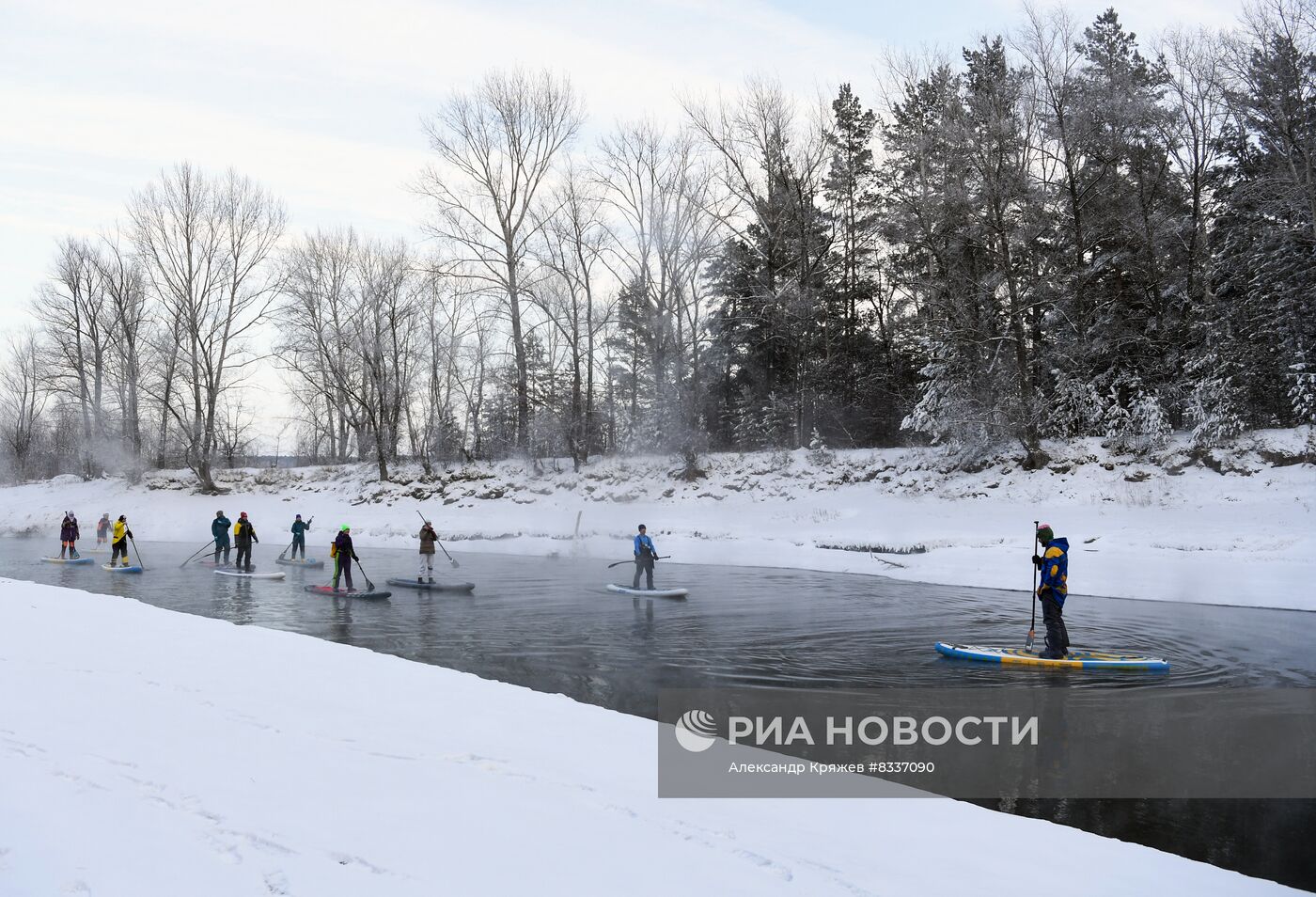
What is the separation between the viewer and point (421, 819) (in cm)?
510

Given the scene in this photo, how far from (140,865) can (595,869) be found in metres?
2.47

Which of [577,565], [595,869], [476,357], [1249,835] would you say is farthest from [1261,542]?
[476,357]

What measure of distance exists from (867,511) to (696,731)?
2178cm

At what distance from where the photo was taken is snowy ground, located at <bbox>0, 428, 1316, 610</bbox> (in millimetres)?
20250

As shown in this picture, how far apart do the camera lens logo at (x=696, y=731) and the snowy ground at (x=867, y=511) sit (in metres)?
14.0

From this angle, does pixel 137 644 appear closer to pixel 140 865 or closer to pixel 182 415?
pixel 140 865

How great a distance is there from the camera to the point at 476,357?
180 ft

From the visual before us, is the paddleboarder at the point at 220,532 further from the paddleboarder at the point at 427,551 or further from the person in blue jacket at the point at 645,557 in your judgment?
the person in blue jacket at the point at 645,557

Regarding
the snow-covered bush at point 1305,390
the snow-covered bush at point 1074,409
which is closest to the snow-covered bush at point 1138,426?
the snow-covered bush at point 1074,409

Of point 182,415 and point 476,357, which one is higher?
point 476,357

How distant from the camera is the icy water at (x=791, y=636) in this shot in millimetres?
6562

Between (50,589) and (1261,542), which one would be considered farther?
(1261,542)

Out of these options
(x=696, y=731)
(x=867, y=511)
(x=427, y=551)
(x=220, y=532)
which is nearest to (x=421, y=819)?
(x=696, y=731)

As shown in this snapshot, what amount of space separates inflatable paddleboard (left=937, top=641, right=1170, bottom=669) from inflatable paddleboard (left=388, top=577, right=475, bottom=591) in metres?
11.7
